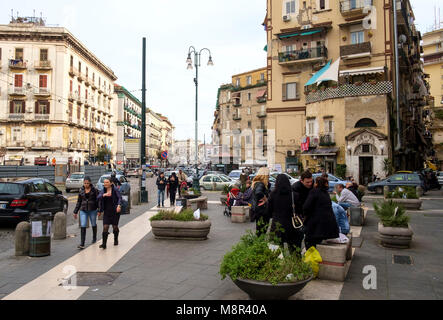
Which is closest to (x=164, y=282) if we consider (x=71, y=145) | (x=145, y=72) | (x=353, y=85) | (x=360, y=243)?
(x=360, y=243)

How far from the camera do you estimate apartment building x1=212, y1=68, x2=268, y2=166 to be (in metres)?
54.3

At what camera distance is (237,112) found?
6094cm

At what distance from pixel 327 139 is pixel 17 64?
3972 cm

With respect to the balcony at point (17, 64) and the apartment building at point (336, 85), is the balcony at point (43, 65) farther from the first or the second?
the apartment building at point (336, 85)

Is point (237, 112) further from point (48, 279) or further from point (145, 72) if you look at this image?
point (48, 279)

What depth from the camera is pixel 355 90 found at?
30000 mm

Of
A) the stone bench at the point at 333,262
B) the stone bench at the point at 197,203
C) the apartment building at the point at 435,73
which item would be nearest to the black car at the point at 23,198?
the stone bench at the point at 197,203

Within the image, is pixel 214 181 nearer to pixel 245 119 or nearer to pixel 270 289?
pixel 270 289

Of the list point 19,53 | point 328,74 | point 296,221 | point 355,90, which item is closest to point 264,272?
point 296,221

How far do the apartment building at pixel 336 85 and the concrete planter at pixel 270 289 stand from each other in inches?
1064

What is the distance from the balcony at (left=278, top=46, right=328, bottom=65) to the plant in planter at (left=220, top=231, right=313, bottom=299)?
32.2 m

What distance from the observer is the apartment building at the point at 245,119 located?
54.3m

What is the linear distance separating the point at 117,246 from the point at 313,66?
31.1 meters
